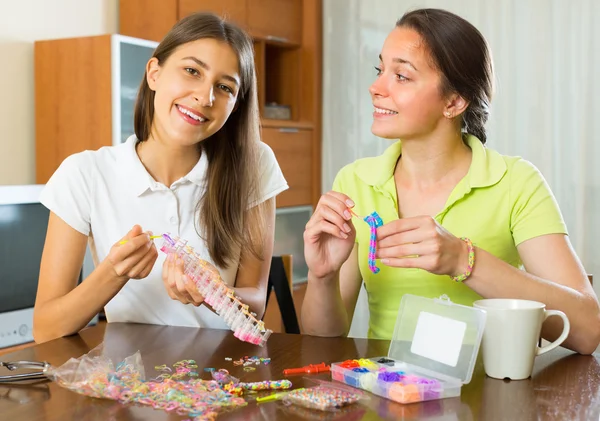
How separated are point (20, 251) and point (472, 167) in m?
1.67

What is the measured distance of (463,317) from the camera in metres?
1.19

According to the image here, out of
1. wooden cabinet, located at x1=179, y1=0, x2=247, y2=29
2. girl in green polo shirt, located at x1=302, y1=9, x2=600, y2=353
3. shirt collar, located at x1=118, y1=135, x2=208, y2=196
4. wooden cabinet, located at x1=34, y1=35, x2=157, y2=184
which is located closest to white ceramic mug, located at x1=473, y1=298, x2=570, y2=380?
girl in green polo shirt, located at x1=302, y1=9, x2=600, y2=353

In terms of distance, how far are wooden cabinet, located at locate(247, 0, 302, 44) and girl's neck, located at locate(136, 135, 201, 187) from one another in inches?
87.5

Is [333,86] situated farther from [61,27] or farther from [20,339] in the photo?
[20,339]

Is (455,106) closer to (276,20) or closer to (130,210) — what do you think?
(130,210)

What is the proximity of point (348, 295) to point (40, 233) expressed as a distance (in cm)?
141

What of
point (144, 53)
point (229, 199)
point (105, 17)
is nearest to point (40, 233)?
point (144, 53)

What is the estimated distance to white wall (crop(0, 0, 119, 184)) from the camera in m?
3.24

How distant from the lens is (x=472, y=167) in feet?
5.56

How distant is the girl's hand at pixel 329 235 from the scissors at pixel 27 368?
0.53m

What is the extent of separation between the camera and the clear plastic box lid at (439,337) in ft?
3.80

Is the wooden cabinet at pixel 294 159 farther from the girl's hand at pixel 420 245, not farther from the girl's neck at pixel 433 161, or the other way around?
the girl's hand at pixel 420 245

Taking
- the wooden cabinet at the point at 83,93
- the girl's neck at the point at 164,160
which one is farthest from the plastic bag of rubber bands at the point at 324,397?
the wooden cabinet at the point at 83,93

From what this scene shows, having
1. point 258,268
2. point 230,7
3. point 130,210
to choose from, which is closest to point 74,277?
point 130,210
